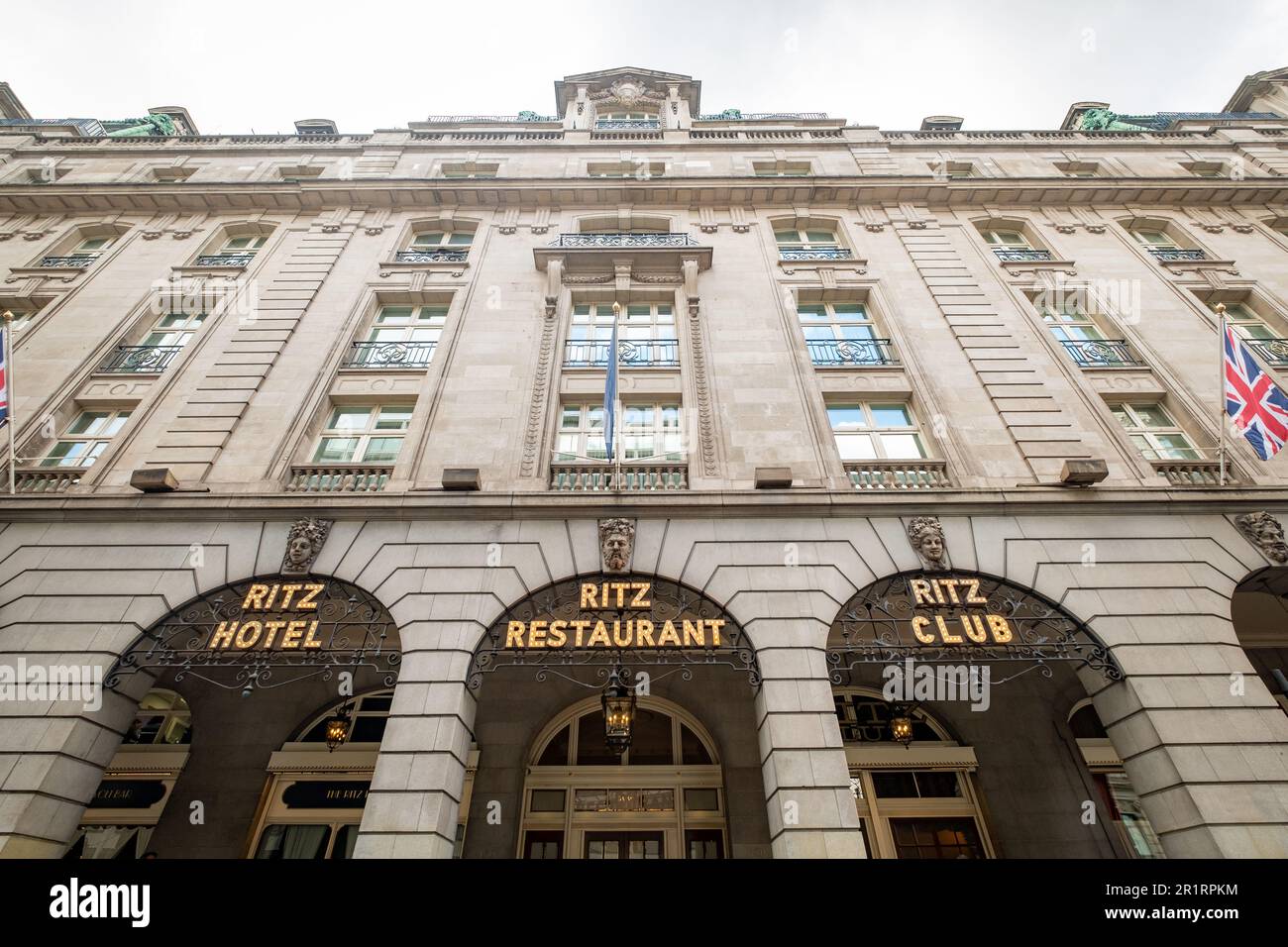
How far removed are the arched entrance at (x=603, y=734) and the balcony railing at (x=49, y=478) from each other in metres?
8.91

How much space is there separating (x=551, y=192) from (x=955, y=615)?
16360 mm

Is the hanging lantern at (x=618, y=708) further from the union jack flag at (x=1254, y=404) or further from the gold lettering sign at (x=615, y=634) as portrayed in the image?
the union jack flag at (x=1254, y=404)

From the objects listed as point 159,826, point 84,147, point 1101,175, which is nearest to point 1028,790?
point 159,826

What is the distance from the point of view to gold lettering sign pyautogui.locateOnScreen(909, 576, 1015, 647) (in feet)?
28.7

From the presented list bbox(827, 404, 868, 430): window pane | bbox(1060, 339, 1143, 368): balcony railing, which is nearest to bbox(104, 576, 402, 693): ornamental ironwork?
bbox(827, 404, 868, 430): window pane

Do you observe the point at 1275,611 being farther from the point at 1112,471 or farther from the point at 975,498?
the point at 975,498

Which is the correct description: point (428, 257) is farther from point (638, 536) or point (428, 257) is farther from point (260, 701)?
point (260, 701)

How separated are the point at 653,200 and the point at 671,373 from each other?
324 inches

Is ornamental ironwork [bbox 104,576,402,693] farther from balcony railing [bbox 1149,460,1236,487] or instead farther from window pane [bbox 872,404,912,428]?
balcony railing [bbox 1149,460,1236,487]

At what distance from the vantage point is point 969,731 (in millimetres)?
11562

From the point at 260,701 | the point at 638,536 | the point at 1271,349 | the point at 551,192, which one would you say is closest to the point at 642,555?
the point at 638,536

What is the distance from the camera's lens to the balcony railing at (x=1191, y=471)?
35.9ft
